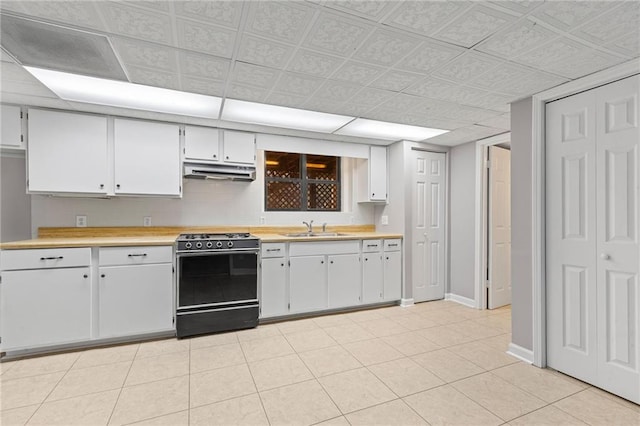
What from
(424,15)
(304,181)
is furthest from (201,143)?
(424,15)

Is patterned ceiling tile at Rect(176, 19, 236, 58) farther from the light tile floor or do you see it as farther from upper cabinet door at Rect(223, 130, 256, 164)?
the light tile floor

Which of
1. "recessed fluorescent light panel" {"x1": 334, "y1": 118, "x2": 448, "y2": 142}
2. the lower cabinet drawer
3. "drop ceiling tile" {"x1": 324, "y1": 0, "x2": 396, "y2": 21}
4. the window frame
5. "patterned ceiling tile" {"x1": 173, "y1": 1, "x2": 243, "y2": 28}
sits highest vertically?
"patterned ceiling tile" {"x1": 173, "y1": 1, "x2": 243, "y2": 28}

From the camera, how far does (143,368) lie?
8.06 ft

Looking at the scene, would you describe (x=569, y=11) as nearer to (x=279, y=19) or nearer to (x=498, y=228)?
(x=279, y=19)

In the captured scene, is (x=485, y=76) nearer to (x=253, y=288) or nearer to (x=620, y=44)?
(x=620, y=44)

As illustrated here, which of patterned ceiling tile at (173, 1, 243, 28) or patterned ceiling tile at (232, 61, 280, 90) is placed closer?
patterned ceiling tile at (173, 1, 243, 28)

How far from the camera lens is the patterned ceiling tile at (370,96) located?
2.57m

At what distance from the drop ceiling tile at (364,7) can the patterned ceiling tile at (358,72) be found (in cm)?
51

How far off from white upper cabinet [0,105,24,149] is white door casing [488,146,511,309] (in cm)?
532

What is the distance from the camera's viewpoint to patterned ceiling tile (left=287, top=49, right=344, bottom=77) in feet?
6.56

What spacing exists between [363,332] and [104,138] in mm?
3424

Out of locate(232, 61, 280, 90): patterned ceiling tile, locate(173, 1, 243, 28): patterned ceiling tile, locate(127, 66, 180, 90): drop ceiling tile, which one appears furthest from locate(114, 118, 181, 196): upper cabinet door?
locate(173, 1, 243, 28): patterned ceiling tile

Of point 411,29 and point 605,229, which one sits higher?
point 411,29

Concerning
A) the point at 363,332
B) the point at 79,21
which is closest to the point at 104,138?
the point at 79,21
